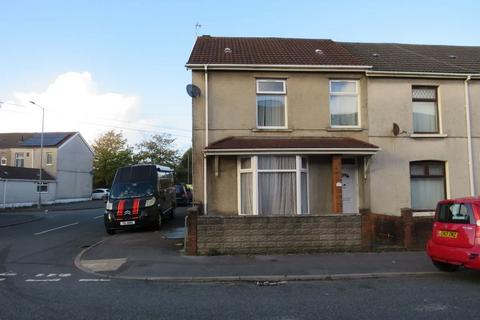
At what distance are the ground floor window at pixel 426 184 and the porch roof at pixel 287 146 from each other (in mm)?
2623

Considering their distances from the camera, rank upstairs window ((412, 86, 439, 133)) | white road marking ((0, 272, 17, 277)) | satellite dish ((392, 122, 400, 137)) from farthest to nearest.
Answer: upstairs window ((412, 86, 439, 133))
satellite dish ((392, 122, 400, 137))
white road marking ((0, 272, 17, 277))

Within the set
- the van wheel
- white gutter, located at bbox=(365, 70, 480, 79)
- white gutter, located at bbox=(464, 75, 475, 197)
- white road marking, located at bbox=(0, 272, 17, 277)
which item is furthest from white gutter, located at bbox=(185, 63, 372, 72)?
white road marking, located at bbox=(0, 272, 17, 277)

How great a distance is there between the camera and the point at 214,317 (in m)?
6.10

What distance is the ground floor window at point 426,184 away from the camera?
15.5 meters

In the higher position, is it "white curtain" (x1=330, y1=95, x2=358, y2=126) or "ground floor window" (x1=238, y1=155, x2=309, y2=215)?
"white curtain" (x1=330, y1=95, x2=358, y2=126)

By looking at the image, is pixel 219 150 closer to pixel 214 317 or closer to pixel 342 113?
pixel 342 113

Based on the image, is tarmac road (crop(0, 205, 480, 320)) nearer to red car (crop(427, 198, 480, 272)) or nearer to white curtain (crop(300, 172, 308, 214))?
red car (crop(427, 198, 480, 272))

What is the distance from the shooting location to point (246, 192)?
14281 millimetres

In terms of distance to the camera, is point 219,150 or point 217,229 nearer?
point 217,229

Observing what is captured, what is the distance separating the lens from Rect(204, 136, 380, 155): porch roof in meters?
13.4

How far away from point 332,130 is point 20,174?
118 ft

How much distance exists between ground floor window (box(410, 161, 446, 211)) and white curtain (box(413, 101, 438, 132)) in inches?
51.4

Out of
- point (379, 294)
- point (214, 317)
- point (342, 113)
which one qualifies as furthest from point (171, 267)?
point (342, 113)

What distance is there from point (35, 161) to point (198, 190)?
41.4 metres
